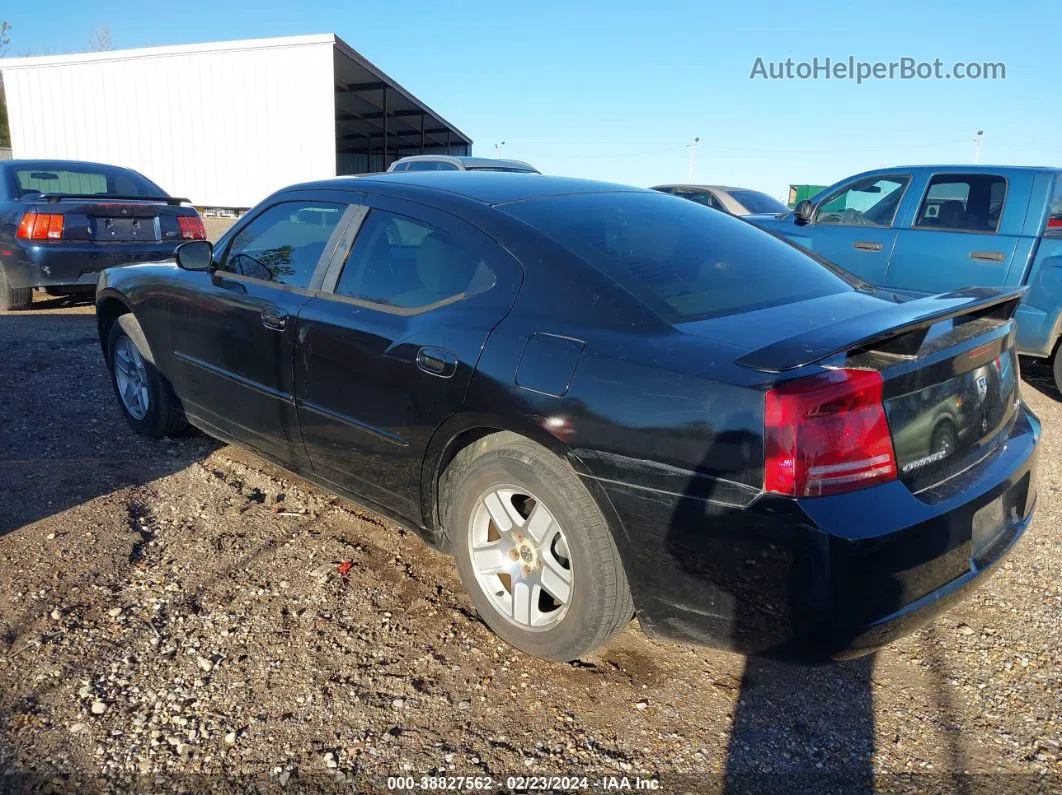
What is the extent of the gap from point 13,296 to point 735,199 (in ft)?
29.9

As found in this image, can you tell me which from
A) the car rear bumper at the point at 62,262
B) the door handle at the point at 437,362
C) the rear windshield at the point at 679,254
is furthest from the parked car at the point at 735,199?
the door handle at the point at 437,362

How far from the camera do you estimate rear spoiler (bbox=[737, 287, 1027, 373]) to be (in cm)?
200

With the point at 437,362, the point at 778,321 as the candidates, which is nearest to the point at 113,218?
the point at 437,362

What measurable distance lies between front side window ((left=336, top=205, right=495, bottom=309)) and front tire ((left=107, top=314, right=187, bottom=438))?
68.4 inches

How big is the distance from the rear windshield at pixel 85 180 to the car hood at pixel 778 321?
8059 millimetres

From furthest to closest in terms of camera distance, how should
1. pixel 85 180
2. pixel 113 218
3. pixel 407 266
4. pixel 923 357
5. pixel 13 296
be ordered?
pixel 85 180 < pixel 13 296 < pixel 113 218 < pixel 407 266 < pixel 923 357

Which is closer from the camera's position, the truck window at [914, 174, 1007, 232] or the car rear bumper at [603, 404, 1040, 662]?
the car rear bumper at [603, 404, 1040, 662]

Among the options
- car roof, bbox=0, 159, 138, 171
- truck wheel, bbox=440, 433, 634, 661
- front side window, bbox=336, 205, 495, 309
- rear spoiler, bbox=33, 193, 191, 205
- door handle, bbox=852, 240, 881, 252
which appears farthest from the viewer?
car roof, bbox=0, 159, 138, 171

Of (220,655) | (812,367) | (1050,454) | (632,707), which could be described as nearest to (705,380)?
(812,367)

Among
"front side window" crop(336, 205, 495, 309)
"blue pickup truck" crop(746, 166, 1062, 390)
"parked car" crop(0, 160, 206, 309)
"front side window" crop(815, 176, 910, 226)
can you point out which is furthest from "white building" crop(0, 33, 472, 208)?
"front side window" crop(336, 205, 495, 309)

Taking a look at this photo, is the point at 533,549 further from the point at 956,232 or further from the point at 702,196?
the point at 702,196

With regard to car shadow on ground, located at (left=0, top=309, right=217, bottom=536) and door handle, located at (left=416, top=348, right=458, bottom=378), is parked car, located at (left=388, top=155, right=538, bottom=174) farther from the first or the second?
door handle, located at (left=416, top=348, right=458, bottom=378)

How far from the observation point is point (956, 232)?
6.17m

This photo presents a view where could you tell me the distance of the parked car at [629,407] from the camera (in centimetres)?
197
